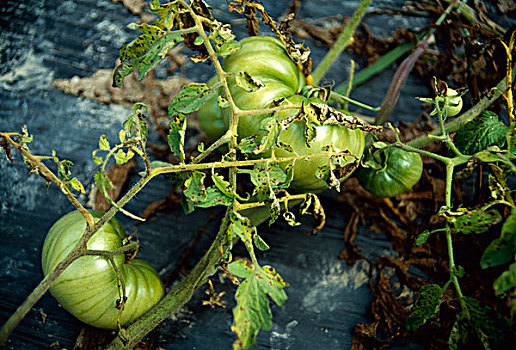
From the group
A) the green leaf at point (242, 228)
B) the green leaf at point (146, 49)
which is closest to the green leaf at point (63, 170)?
the green leaf at point (146, 49)

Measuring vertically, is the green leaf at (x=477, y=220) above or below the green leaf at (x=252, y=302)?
above

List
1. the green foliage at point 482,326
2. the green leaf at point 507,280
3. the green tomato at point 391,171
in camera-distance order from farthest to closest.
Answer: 1. the green tomato at point 391,171
2. the green foliage at point 482,326
3. the green leaf at point 507,280

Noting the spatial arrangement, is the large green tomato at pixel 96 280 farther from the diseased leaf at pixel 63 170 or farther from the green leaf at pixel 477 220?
the green leaf at pixel 477 220

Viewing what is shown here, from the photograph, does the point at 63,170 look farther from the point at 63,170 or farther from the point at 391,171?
the point at 391,171

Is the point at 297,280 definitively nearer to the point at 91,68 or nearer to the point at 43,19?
the point at 91,68

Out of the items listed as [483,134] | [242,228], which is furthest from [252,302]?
[483,134]

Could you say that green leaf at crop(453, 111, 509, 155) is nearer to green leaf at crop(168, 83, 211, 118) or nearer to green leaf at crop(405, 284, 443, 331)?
green leaf at crop(405, 284, 443, 331)
